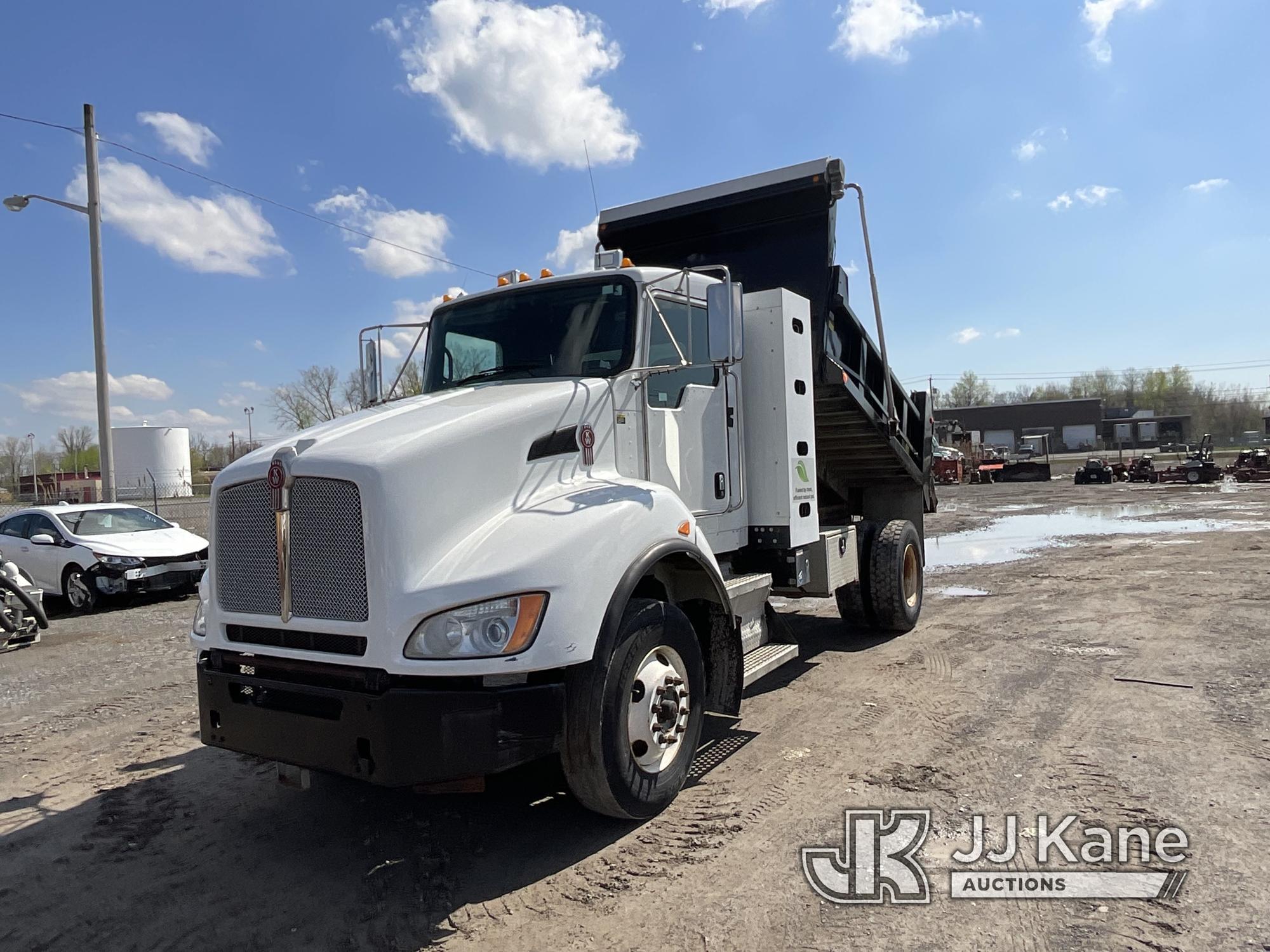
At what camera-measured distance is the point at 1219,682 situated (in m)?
5.86

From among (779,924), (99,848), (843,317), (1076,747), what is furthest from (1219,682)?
(99,848)

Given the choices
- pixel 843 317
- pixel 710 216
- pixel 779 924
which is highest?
pixel 710 216

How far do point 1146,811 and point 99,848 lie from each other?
15.9 feet

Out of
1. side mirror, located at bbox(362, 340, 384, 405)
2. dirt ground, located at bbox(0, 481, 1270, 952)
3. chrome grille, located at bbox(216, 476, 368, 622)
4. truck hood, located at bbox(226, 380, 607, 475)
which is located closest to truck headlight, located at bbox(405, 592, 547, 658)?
chrome grille, located at bbox(216, 476, 368, 622)

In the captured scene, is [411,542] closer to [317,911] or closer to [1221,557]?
[317,911]

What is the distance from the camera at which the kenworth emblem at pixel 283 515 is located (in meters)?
3.45

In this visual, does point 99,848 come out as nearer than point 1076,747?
Yes

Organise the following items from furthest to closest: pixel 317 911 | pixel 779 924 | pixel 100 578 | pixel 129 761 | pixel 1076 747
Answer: pixel 100 578
pixel 129 761
pixel 1076 747
pixel 317 911
pixel 779 924

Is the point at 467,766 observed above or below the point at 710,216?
below

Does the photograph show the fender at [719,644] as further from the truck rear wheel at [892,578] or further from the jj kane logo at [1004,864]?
the truck rear wheel at [892,578]

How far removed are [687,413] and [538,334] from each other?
3.20 ft

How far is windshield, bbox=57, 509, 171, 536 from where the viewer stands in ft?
39.2

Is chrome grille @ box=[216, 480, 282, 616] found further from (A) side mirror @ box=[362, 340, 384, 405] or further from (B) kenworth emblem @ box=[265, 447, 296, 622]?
(A) side mirror @ box=[362, 340, 384, 405]

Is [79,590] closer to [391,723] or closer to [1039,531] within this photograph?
[391,723]
